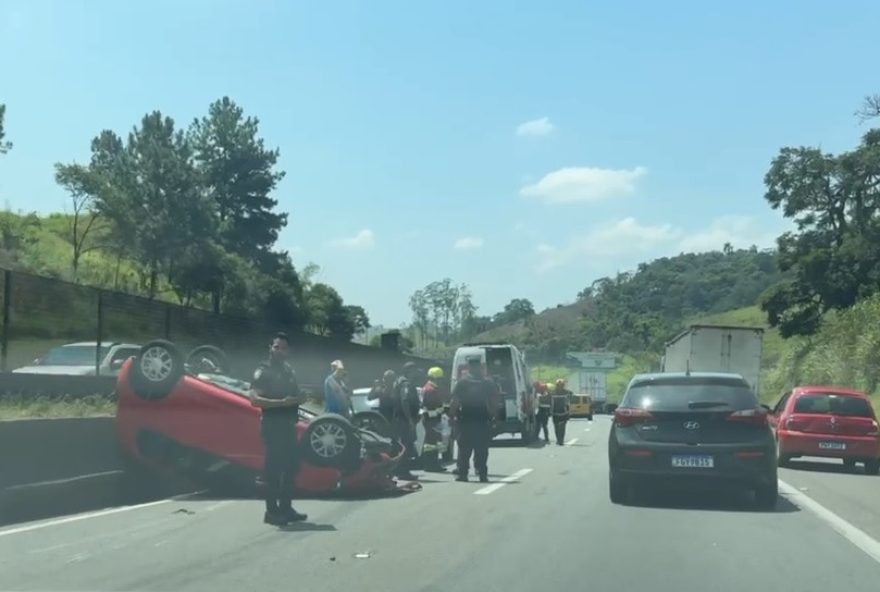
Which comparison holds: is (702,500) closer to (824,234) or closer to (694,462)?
(694,462)

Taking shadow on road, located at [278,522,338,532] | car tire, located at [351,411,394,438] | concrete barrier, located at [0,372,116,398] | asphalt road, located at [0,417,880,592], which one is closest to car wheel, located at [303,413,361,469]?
asphalt road, located at [0,417,880,592]

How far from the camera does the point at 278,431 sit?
12289mm

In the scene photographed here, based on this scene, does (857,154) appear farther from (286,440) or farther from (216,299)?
(286,440)

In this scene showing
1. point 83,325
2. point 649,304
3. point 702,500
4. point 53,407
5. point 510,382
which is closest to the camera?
point 702,500

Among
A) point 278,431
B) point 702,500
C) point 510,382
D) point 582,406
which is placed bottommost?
point 582,406

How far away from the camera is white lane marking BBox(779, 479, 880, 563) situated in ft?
36.9

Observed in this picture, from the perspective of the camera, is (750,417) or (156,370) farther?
(156,370)

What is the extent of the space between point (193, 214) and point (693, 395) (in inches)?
2237

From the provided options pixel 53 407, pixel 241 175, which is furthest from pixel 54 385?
pixel 241 175

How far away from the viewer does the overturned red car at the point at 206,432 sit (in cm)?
1439

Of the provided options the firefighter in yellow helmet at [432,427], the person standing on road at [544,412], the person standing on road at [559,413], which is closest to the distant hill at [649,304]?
the person standing on road at [544,412]

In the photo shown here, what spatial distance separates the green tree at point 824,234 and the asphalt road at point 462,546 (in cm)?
5675

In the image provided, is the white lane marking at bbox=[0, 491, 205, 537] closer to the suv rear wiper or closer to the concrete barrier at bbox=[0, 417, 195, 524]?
the concrete barrier at bbox=[0, 417, 195, 524]

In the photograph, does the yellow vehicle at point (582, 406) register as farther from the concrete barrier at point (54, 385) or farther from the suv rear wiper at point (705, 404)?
the suv rear wiper at point (705, 404)
